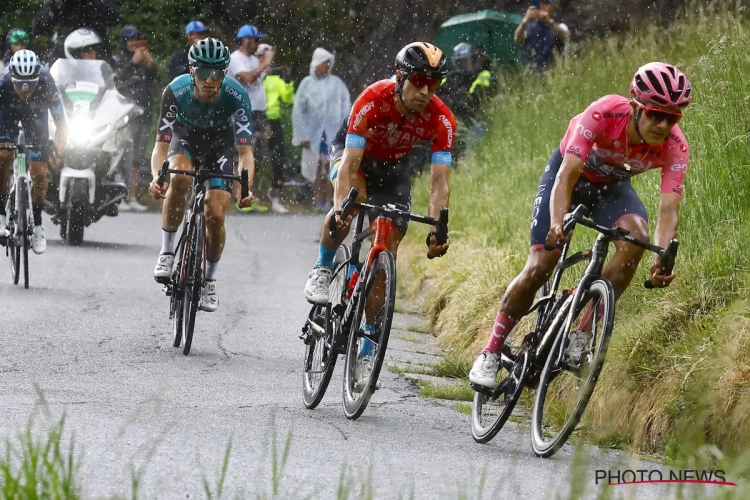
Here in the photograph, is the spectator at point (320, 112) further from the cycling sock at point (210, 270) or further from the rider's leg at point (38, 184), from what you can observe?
the cycling sock at point (210, 270)

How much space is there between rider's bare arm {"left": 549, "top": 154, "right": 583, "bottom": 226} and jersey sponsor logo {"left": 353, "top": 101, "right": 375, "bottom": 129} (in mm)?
1398

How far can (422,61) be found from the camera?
24.8 ft

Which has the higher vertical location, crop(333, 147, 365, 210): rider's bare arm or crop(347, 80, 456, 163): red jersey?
crop(347, 80, 456, 163): red jersey

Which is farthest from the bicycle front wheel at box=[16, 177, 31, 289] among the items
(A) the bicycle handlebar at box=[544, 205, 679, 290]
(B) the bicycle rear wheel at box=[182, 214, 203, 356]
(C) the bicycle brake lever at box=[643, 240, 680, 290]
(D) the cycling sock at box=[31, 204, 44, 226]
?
(C) the bicycle brake lever at box=[643, 240, 680, 290]

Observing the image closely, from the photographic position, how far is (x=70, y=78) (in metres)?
17.4

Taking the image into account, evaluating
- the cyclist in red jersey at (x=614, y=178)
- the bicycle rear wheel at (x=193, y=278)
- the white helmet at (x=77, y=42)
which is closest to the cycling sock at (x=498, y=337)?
the cyclist in red jersey at (x=614, y=178)

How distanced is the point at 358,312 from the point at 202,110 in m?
3.12

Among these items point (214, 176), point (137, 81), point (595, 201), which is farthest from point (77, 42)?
point (595, 201)

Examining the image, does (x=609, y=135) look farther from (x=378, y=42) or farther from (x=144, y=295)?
(x=378, y=42)

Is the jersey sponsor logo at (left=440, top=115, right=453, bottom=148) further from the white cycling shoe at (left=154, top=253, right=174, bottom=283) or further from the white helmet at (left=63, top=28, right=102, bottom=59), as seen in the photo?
the white helmet at (left=63, top=28, right=102, bottom=59)

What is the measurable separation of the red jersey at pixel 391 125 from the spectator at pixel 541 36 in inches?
373

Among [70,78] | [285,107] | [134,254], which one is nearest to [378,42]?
[285,107]

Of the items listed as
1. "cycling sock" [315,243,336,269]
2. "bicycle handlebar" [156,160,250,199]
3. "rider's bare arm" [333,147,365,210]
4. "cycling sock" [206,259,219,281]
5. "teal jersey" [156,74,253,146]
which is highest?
"teal jersey" [156,74,253,146]

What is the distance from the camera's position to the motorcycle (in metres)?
16.3
